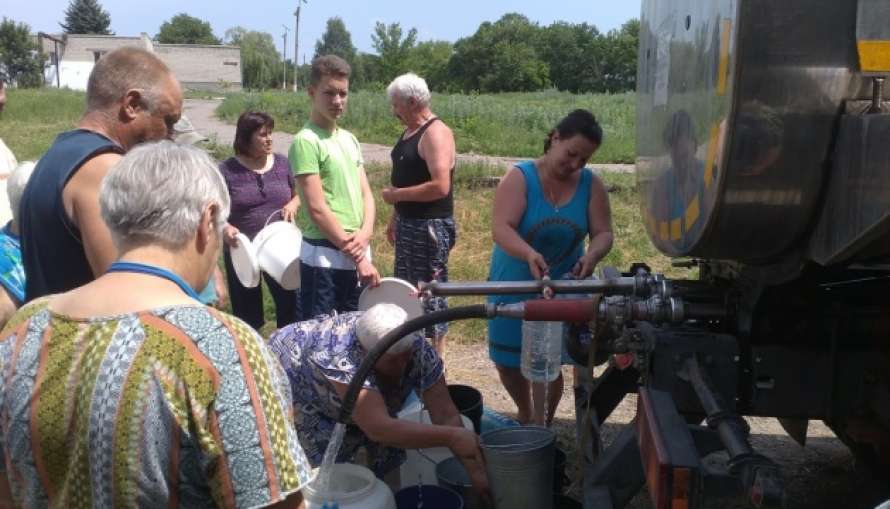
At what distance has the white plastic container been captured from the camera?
9.07 feet

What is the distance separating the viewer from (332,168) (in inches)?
174

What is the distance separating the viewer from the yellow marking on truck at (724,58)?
6.64ft

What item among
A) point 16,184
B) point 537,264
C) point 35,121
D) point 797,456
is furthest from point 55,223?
point 35,121

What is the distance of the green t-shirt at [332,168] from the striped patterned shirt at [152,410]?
275 centimetres

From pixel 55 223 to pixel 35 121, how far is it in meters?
25.2

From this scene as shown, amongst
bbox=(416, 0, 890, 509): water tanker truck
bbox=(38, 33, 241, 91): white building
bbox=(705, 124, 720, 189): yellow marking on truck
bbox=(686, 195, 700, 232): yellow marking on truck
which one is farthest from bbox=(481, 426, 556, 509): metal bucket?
bbox=(38, 33, 241, 91): white building

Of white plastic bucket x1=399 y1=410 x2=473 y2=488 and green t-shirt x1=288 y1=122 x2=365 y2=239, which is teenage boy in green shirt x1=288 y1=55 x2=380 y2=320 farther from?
white plastic bucket x1=399 y1=410 x2=473 y2=488

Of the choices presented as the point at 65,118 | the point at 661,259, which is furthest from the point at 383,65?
the point at 661,259

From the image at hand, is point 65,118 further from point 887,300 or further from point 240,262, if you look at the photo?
point 887,300

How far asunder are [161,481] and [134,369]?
21 centimetres

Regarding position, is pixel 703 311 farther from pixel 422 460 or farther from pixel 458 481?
pixel 422 460

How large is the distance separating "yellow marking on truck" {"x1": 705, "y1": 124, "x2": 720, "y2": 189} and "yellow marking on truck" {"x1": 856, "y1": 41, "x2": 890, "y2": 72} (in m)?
0.37

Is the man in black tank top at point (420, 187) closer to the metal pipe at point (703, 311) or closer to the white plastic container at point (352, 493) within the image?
the white plastic container at point (352, 493)

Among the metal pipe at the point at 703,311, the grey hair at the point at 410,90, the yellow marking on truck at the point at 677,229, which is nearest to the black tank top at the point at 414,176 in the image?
the grey hair at the point at 410,90
